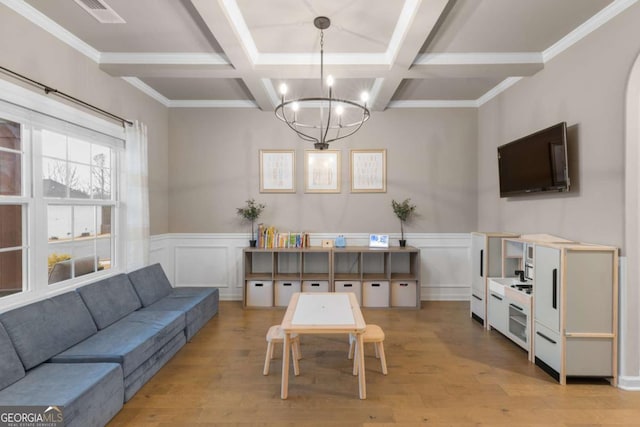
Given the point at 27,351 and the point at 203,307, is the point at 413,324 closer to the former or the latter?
the point at 203,307

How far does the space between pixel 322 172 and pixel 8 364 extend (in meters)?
3.84

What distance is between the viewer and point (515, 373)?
281cm

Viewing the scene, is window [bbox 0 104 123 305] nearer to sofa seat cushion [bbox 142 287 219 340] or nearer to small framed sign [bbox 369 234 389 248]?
sofa seat cushion [bbox 142 287 219 340]

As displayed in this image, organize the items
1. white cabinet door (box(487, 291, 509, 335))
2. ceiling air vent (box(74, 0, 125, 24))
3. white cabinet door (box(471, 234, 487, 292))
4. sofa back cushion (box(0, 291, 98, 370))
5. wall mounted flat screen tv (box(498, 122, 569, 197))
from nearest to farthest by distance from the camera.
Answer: sofa back cushion (box(0, 291, 98, 370)) → ceiling air vent (box(74, 0, 125, 24)) → wall mounted flat screen tv (box(498, 122, 569, 197)) → white cabinet door (box(487, 291, 509, 335)) → white cabinet door (box(471, 234, 487, 292))

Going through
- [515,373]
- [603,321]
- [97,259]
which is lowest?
[515,373]

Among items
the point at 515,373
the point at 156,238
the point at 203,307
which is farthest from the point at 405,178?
the point at 156,238

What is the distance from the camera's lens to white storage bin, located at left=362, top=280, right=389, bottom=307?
182 inches

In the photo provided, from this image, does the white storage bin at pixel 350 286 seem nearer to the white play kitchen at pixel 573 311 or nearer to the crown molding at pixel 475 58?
the white play kitchen at pixel 573 311

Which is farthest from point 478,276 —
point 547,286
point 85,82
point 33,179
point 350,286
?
point 85,82

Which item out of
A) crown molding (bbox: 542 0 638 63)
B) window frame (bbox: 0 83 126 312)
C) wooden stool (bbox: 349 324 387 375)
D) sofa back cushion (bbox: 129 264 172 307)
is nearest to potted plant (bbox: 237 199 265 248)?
sofa back cushion (bbox: 129 264 172 307)

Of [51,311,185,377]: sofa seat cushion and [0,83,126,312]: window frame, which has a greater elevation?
Result: [0,83,126,312]: window frame

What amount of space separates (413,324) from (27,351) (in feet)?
11.8

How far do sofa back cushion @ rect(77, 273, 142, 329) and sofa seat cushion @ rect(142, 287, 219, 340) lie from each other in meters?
0.21

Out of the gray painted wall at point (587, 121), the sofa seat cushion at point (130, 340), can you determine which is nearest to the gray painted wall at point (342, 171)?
A: the gray painted wall at point (587, 121)
